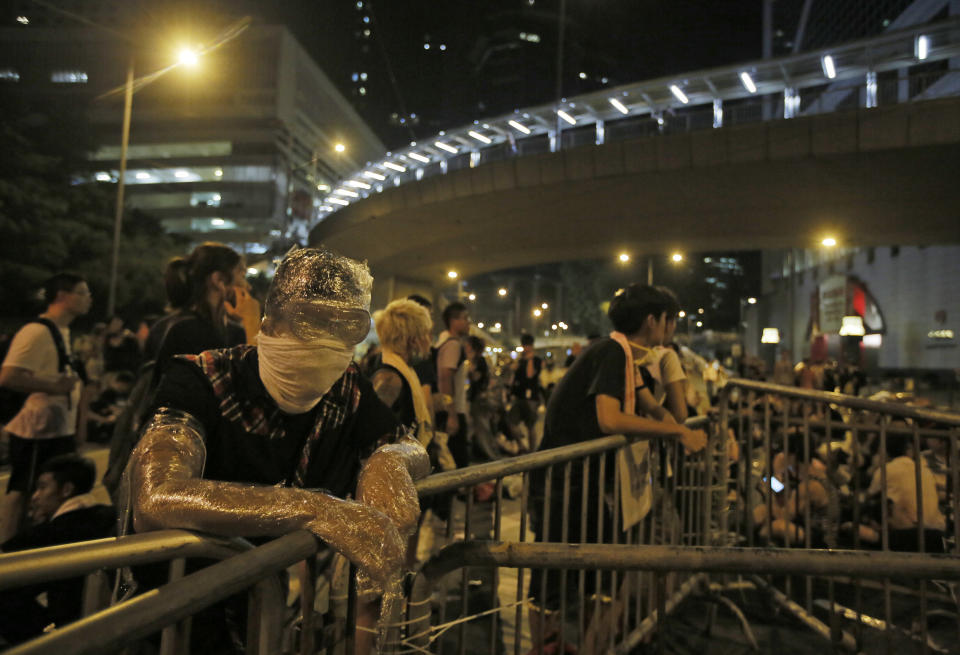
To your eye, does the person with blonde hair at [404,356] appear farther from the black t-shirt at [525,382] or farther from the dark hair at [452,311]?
the black t-shirt at [525,382]

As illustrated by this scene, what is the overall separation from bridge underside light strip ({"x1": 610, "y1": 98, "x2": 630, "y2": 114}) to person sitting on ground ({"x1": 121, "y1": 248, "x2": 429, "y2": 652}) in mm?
25386

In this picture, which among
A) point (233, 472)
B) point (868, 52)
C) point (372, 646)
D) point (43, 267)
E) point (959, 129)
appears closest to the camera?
point (372, 646)

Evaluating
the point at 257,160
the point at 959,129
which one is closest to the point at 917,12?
the point at 959,129

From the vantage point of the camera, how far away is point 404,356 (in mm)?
3867

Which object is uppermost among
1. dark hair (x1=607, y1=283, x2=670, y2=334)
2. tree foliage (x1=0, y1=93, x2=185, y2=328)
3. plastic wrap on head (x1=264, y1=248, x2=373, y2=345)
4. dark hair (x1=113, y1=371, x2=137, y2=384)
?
tree foliage (x1=0, y1=93, x2=185, y2=328)

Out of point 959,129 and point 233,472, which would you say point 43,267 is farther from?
point 959,129

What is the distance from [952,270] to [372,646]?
105ft

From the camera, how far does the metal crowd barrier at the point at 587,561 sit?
0.99m

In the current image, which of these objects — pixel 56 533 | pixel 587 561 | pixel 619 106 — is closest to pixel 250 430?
pixel 587 561

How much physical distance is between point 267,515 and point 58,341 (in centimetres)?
387

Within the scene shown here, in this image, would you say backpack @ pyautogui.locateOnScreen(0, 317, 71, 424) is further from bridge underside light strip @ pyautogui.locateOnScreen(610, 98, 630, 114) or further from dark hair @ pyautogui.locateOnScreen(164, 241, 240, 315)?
bridge underside light strip @ pyautogui.locateOnScreen(610, 98, 630, 114)

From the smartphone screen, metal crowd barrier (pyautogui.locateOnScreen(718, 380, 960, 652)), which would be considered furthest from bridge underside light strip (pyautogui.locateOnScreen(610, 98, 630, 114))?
the smartphone screen

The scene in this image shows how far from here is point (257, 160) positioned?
62562mm

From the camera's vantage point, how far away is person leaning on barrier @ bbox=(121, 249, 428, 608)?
122 centimetres
